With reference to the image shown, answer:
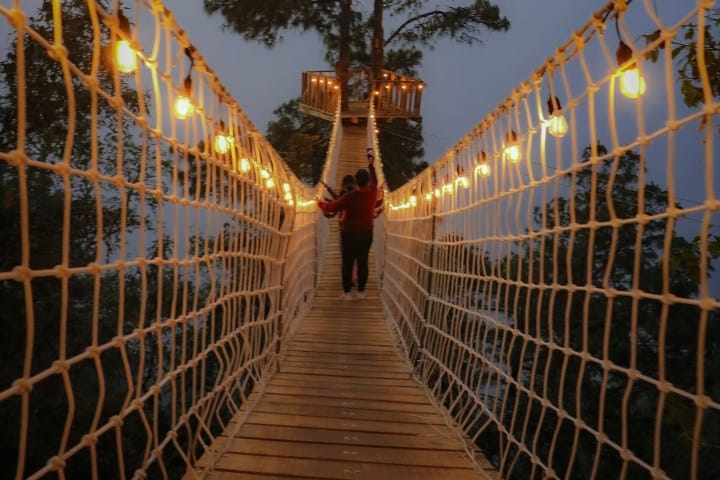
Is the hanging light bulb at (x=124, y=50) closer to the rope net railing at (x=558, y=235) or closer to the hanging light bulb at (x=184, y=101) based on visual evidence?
the hanging light bulb at (x=184, y=101)

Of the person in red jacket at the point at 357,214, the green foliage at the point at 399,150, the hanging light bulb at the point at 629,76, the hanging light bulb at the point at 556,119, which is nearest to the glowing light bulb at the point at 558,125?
the hanging light bulb at the point at 556,119

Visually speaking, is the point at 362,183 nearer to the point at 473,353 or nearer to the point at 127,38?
the point at 473,353

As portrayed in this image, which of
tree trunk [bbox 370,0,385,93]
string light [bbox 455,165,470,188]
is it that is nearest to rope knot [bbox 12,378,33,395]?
string light [bbox 455,165,470,188]

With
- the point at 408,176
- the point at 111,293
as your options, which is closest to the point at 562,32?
the point at 408,176

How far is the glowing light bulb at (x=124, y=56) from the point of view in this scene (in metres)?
1.16

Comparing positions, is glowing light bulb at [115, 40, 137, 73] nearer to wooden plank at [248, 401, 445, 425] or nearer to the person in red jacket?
wooden plank at [248, 401, 445, 425]

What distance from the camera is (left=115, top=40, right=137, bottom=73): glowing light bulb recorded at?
1.16 meters

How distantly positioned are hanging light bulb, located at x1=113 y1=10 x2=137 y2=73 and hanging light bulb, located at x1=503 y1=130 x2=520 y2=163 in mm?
1168

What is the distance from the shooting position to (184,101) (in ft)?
4.92

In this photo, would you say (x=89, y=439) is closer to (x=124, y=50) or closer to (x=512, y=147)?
(x=124, y=50)

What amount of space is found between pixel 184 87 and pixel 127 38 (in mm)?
326

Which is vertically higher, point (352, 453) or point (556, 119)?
point (556, 119)

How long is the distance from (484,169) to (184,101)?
1.16m

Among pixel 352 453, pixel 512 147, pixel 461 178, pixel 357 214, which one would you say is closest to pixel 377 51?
pixel 357 214
